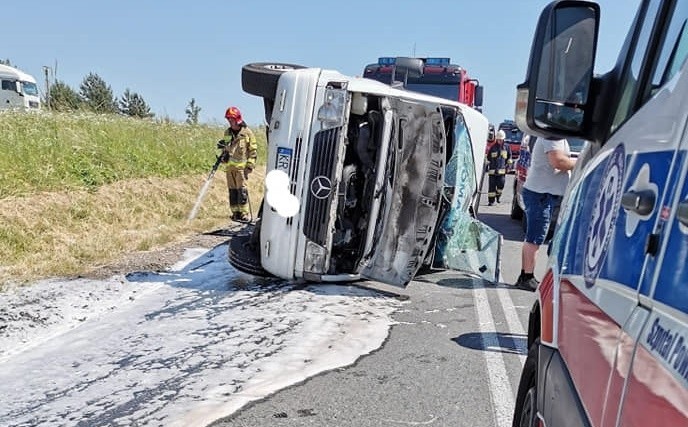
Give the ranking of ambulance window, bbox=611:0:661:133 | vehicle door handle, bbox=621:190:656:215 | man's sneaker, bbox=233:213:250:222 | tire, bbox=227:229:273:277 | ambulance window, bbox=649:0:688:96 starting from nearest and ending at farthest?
vehicle door handle, bbox=621:190:656:215
ambulance window, bbox=649:0:688:96
ambulance window, bbox=611:0:661:133
tire, bbox=227:229:273:277
man's sneaker, bbox=233:213:250:222

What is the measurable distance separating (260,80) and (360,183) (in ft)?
4.55

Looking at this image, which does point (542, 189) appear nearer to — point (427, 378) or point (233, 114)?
point (427, 378)

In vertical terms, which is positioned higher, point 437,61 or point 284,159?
point 437,61

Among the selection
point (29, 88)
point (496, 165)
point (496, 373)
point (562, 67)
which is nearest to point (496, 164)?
point (496, 165)

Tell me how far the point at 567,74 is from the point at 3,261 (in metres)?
6.06

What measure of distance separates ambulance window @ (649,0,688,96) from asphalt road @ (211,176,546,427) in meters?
1.06

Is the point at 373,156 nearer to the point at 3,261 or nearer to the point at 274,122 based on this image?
the point at 274,122

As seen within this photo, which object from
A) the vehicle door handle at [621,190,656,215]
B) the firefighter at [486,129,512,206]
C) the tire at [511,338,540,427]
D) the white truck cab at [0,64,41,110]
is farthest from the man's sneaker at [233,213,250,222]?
the white truck cab at [0,64,41,110]

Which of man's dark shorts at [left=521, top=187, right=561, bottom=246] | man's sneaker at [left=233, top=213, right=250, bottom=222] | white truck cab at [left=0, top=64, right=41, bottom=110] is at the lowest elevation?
man's sneaker at [left=233, top=213, right=250, bottom=222]

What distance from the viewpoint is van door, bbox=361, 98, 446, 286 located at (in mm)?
5598

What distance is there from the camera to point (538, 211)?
5.14 meters

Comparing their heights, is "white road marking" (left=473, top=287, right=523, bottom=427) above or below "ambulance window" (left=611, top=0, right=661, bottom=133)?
below

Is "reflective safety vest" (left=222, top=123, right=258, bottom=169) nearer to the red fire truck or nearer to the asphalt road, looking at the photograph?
the red fire truck

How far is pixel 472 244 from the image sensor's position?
19.2ft
